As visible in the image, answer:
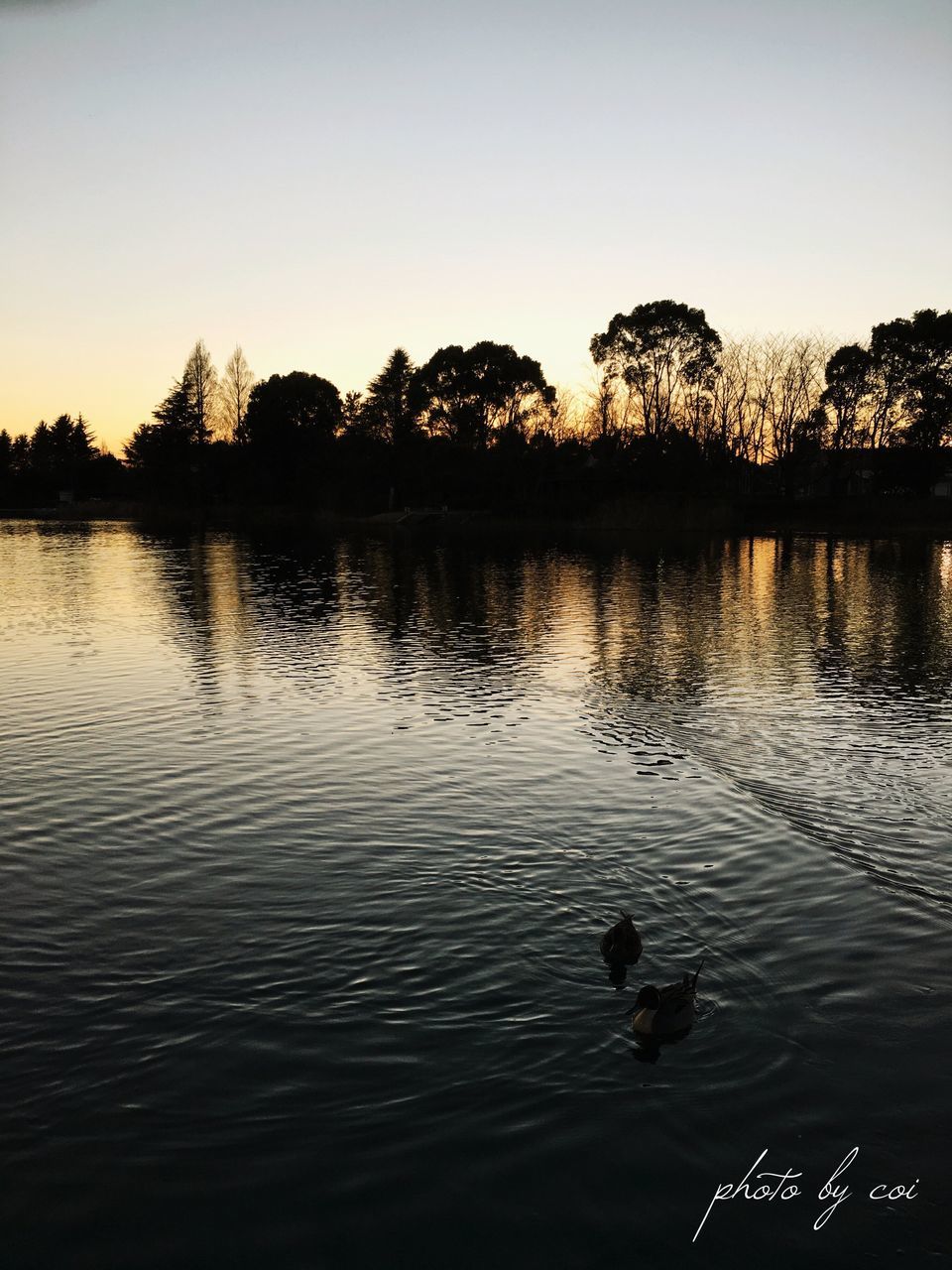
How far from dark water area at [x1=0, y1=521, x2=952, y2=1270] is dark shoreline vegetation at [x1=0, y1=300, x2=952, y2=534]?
68.0 meters

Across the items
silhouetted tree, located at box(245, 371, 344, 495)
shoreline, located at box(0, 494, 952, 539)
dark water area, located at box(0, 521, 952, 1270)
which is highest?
silhouetted tree, located at box(245, 371, 344, 495)

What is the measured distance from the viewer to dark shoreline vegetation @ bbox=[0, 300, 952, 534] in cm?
9025

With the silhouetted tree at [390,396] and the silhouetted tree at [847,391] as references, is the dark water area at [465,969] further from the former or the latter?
the silhouetted tree at [390,396]

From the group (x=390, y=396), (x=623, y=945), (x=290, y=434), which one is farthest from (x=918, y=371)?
(x=623, y=945)

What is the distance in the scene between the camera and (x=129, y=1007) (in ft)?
25.9

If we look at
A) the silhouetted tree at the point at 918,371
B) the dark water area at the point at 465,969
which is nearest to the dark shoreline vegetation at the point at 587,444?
the silhouetted tree at the point at 918,371

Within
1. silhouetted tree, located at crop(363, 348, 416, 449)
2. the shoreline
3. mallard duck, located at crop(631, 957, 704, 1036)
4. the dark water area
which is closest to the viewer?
the dark water area

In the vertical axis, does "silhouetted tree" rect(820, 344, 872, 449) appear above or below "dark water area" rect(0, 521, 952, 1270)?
above

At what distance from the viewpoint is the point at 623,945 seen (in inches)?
333

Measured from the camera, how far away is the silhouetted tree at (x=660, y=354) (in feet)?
319

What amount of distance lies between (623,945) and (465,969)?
4.44 ft

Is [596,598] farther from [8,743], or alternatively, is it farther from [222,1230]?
[222,1230]

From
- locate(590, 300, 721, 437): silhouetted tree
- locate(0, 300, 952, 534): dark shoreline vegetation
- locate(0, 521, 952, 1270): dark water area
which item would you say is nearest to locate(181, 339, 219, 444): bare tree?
locate(0, 300, 952, 534): dark shoreline vegetation

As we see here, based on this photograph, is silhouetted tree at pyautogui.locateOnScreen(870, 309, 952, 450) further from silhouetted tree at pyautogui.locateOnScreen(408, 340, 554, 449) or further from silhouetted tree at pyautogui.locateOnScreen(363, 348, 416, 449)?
silhouetted tree at pyautogui.locateOnScreen(363, 348, 416, 449)
